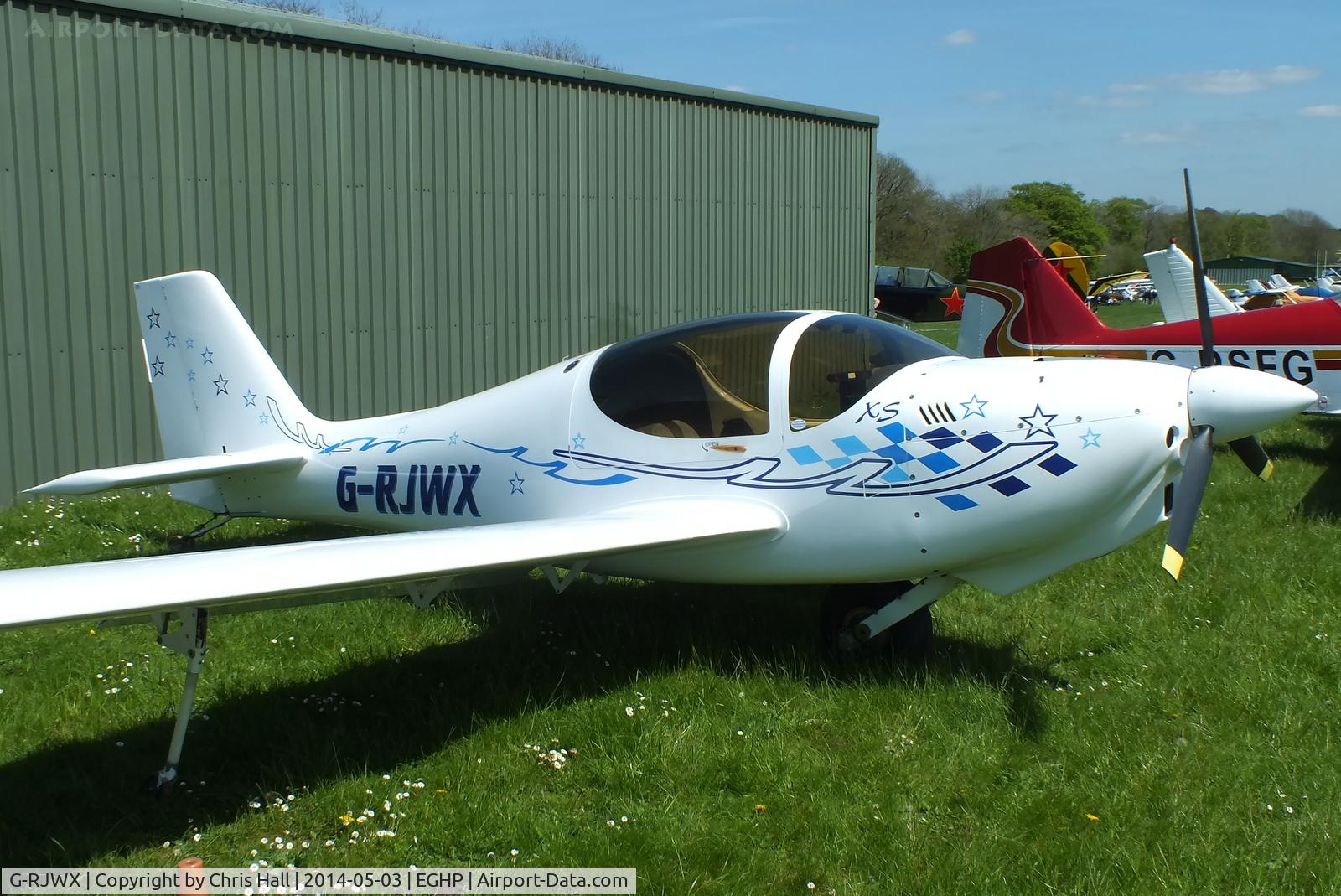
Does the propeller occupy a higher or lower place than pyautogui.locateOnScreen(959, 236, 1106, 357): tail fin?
lower

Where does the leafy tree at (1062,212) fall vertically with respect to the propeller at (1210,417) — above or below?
above

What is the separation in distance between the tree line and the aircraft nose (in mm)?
28855

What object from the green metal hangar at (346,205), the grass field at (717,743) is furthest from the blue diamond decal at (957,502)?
the green metal hangar at (346,205)

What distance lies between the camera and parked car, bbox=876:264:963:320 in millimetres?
41562

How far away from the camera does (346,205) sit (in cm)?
1060

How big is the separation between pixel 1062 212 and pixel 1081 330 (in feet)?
320

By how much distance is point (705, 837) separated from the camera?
3682mm

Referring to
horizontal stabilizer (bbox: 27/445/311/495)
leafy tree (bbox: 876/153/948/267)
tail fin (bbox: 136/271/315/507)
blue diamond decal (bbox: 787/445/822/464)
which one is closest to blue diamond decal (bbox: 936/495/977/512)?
blue diamond decal (bbox: 787/445/822/464)

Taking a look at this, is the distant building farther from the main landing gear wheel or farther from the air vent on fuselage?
the air vent on fuselage

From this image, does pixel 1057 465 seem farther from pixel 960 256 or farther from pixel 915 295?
pixel 960 256

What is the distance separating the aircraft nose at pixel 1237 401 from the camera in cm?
438

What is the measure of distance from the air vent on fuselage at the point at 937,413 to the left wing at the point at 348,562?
0.77 metres
